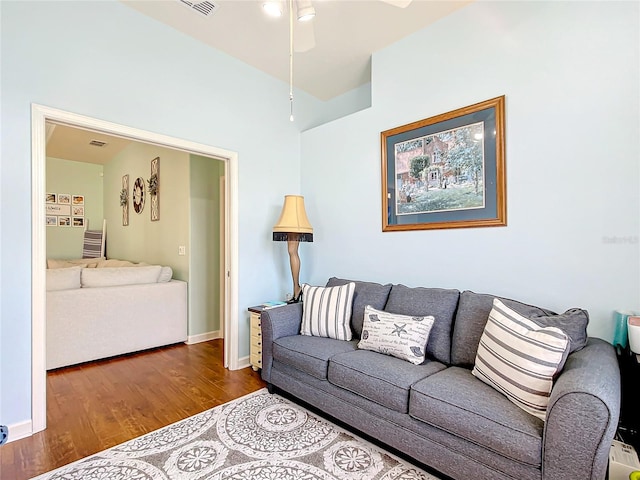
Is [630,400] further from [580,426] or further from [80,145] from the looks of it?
[80,145]

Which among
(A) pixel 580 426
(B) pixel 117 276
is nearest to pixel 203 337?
(B) pixel 117 276

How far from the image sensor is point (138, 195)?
5273mm

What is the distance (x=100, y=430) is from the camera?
83.0 inches

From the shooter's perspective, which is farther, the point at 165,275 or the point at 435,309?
the point at 165,275

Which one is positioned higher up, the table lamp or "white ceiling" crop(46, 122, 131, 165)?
"white ceiling" crop(46, 122, 131, 165)

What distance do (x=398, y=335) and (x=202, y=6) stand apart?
9.33 ft

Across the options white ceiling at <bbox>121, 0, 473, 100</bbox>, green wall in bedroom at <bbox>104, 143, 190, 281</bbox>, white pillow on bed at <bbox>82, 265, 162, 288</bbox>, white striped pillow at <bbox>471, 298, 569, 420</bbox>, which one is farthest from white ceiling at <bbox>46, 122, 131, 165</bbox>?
white striped pillow at <bbox>471, 298, 569, 420</bbox>

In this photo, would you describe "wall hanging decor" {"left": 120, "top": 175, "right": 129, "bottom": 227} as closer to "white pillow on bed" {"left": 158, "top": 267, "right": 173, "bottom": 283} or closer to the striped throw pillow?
"white pillow on bed" {"left": 158, "top": 267, "right": 173, "bottom": 283}

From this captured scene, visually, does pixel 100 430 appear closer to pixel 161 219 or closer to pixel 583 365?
pixel 583 365

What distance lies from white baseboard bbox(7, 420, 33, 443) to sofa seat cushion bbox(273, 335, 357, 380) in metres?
1.61

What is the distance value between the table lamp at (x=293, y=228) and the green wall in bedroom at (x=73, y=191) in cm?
547

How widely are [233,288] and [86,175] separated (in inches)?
214

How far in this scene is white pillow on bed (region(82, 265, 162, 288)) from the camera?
3.54 m

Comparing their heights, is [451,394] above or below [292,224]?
below
